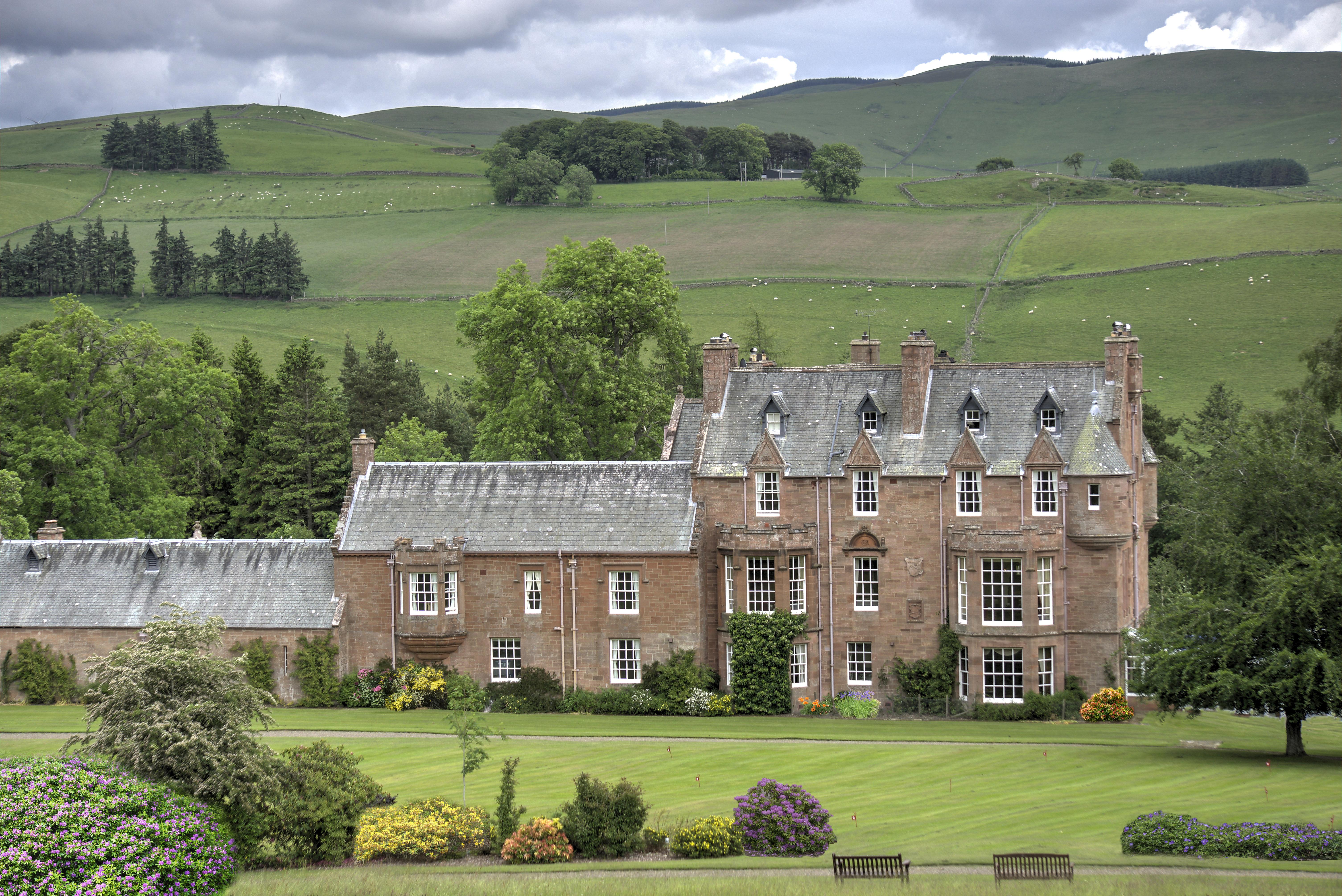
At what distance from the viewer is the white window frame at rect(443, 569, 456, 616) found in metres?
56.5

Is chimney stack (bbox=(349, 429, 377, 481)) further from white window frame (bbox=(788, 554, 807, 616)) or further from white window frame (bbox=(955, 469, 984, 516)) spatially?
white window frame (bbox=(955, 469, 984, 516))

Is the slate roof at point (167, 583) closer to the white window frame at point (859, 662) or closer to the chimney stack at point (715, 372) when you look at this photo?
the chimney stack at point (715, 372)

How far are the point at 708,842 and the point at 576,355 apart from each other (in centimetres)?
4401

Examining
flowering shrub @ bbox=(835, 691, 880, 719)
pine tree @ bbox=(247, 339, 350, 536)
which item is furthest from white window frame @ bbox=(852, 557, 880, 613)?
pine tree @ bbox=(247, 339, 350, 536)

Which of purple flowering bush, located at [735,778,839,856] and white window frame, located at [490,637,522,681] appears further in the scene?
white window frame, located at [490,637,522,681]

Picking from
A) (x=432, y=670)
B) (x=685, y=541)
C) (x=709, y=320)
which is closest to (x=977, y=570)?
(x=685, y=541)

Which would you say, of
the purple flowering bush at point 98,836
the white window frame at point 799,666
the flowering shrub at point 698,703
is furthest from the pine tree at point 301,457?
the purple flowering bush at point 98,836

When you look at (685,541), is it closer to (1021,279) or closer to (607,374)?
(607,374)

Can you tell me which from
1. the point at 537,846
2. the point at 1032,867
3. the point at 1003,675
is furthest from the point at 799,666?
the point at 1032,867

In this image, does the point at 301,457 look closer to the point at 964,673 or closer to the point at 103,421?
the point at 103,421

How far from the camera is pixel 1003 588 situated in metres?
54.1

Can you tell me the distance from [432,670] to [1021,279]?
103 metres

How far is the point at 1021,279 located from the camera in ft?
472

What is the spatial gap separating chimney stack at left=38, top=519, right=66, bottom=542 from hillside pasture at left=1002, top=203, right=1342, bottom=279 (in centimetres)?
10692
